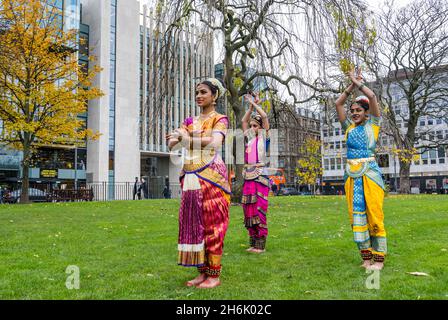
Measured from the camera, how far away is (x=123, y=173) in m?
46.0

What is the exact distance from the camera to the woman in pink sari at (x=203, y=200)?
4.11m

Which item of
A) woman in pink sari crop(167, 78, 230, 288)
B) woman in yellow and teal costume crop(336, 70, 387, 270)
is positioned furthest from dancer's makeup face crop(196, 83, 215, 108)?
woman in yellow and teal costume crop(336, 70, 387, 270)

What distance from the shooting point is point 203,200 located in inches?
165

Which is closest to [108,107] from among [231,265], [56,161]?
[56,161]

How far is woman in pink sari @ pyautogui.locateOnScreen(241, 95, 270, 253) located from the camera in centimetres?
638

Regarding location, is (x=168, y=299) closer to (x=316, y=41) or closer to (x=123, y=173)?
(x=316, y=41)

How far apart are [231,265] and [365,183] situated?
2.09 m

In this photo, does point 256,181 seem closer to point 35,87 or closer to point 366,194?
point 366,194

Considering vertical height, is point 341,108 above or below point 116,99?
below

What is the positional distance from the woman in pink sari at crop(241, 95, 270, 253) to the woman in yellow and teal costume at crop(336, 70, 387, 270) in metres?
1.66

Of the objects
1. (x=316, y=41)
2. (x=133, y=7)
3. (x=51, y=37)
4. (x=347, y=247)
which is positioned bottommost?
(x=347, y=247)

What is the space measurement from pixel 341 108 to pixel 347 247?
237 centimetres

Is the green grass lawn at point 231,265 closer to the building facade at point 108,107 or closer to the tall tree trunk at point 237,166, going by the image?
the tall tree trunk at point 237,166
